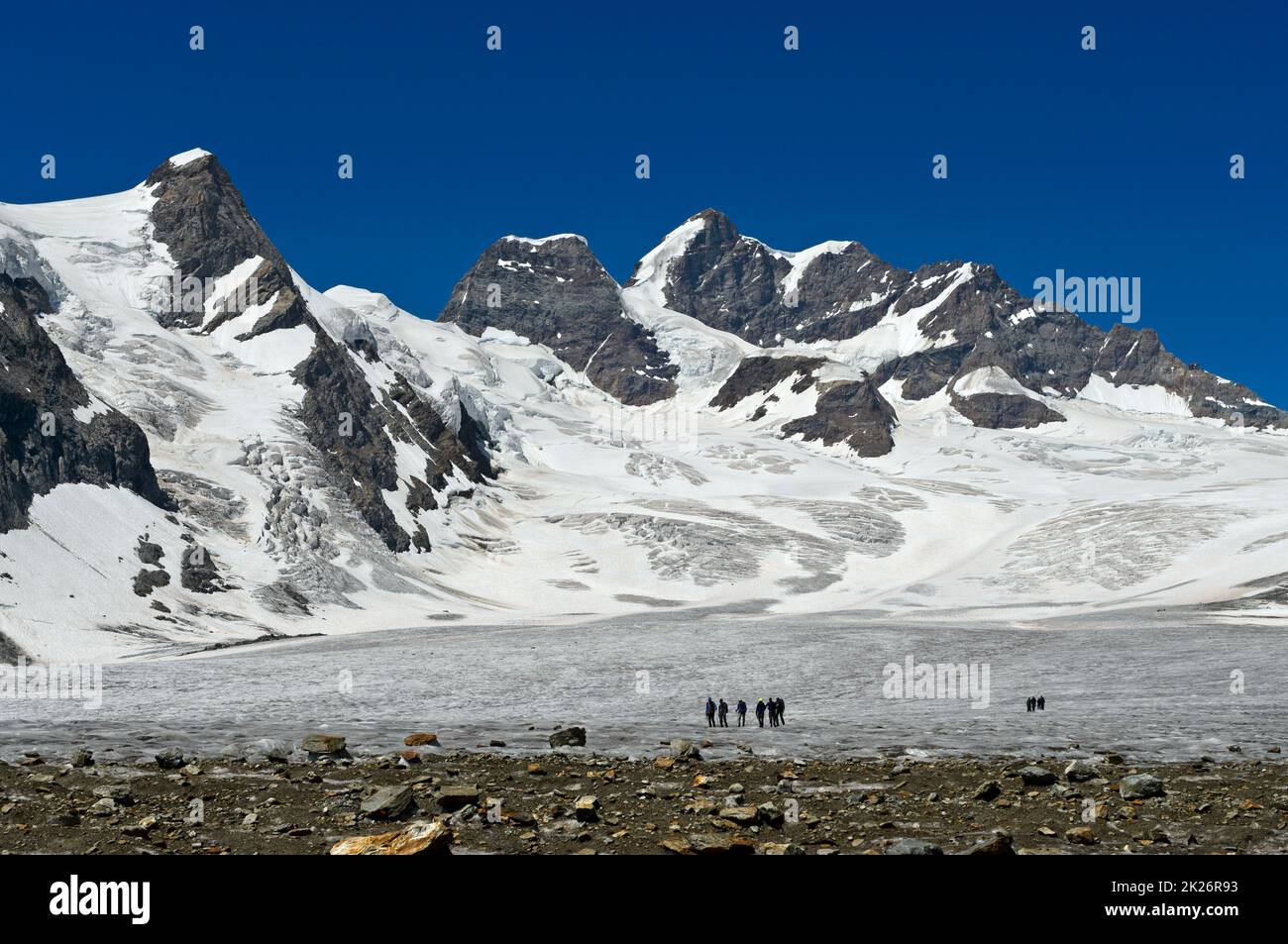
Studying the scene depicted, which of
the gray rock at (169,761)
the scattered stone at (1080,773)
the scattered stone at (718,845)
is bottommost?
the scattered stone at (1080,773)

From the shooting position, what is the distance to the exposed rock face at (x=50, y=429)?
11438cm

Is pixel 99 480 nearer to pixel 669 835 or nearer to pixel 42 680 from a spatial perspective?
pixel 42 680

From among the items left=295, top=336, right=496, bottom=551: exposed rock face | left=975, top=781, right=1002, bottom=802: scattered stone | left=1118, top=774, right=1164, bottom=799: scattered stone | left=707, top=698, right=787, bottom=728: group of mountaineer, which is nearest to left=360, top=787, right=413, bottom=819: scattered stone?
left=975, top=781, right=1002, bottom=802: scattered stone

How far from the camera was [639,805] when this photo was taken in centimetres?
2030

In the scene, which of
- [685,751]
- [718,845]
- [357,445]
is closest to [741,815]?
[718,845]

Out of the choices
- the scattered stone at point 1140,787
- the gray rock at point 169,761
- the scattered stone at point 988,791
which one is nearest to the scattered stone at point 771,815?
the scattered stone at point 988,791

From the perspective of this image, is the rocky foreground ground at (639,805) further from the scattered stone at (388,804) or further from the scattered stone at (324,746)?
the scattered stone at (324,746)

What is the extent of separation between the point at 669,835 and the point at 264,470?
150 metres

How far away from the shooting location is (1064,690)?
51.6 metres

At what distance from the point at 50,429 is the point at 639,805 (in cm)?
12197

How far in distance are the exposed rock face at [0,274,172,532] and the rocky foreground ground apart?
318 ft

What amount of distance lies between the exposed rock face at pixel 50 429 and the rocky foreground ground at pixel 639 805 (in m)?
96.9

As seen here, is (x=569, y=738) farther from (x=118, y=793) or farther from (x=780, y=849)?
(x=780, y=849)
